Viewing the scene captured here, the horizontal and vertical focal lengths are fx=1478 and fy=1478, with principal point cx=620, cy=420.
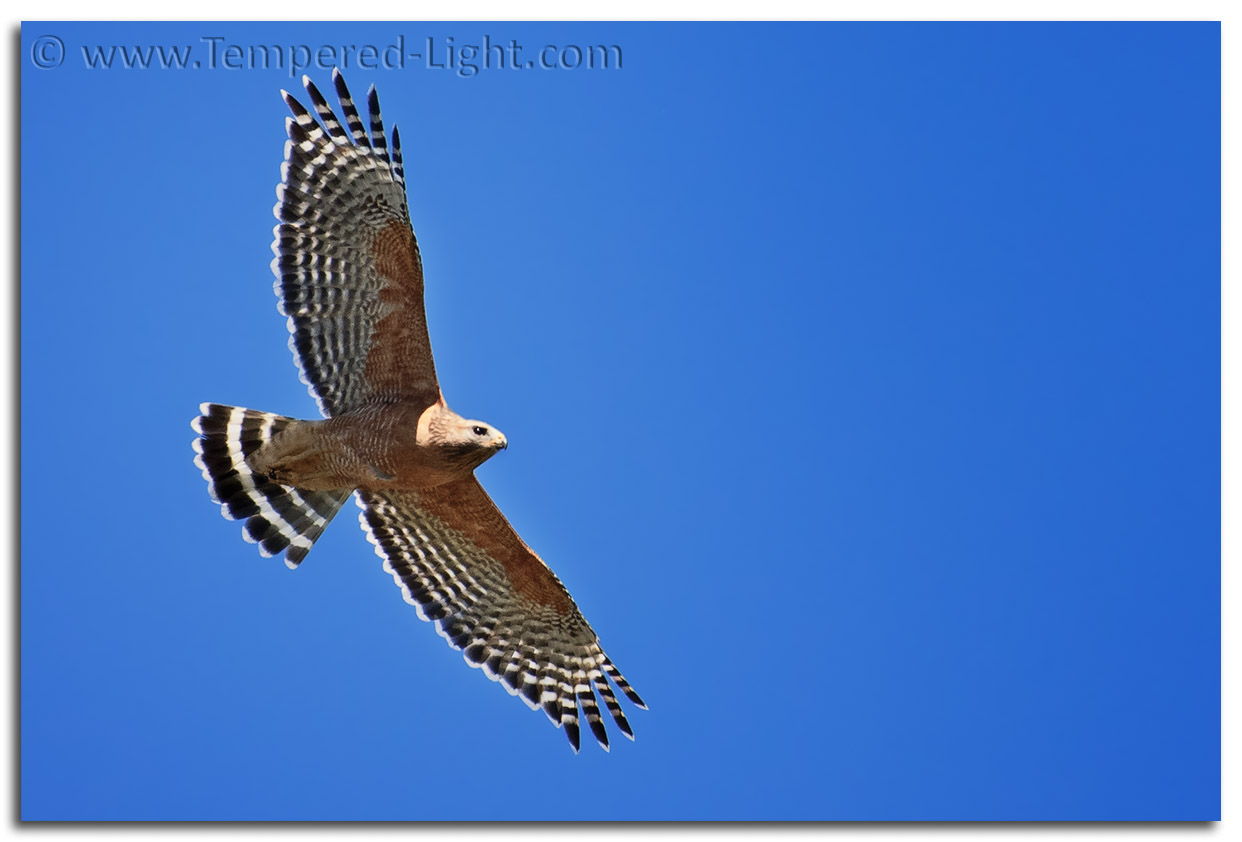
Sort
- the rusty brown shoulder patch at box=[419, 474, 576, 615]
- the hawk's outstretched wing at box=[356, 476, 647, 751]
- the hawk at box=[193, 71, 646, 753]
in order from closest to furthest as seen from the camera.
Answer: the hawk at box=[193, 71, 646, 753]
the rusty brown shoulder patch at box=[419, 474, 576, 615]
the hawk's outstretched wing at box=[356, 476, 647, 751]

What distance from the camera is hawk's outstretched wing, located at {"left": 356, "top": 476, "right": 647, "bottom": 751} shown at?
6.30 metres

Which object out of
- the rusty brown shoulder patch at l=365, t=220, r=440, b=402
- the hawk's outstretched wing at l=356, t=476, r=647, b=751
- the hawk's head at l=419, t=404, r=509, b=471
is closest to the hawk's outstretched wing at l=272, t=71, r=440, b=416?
the rusty brown shoulder patch at l=365, t=220, r=440, b=402

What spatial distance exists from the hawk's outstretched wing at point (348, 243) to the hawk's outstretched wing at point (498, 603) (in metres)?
0.76

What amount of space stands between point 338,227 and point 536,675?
2139 mm

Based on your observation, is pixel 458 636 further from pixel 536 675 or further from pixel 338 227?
pixel 338 227

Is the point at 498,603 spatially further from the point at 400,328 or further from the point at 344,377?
the point at 400,328

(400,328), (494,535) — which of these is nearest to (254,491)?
(400,328)

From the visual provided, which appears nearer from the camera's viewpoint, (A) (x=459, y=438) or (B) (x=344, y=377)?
(A) (x=459, y=438)

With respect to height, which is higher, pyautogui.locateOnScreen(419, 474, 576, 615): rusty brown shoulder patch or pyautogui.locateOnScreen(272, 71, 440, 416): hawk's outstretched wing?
pyautogui.locateOnScreen(272, 71, 440, 416): hawk's outstretched wing

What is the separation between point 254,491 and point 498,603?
1.20 metres

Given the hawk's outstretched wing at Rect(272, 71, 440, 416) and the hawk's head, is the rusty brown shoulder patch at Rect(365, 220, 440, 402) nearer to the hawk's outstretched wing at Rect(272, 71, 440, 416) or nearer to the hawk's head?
the hawk's outstretched wing at Rect(272, 71, 440, 416)

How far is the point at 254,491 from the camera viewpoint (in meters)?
5.91

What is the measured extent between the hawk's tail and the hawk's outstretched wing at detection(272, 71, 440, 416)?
44cm

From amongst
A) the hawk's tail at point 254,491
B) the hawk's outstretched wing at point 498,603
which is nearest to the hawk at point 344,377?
the hawk's tail at point 254,491
